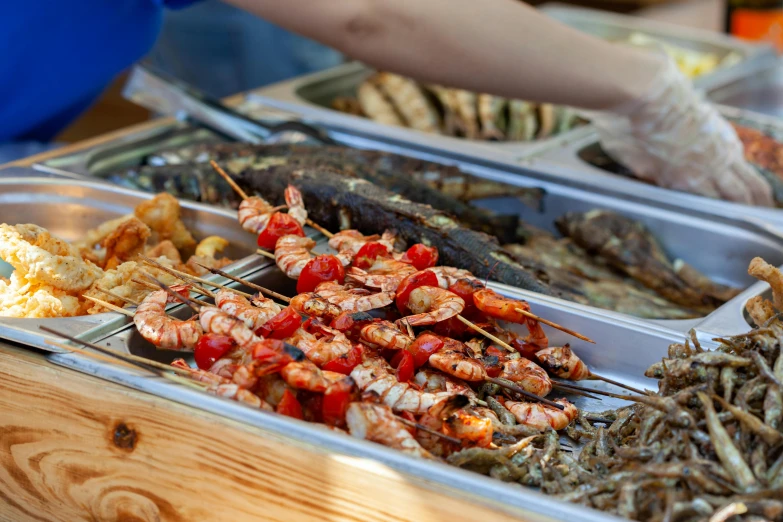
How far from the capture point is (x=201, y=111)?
297 cm

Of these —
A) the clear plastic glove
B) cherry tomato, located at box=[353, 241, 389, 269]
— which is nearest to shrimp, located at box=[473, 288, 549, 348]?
cherry tomato, located at box=[353, 241, 389, 269]

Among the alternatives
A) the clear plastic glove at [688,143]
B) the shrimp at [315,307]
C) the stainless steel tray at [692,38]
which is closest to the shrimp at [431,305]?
the shrimp at [315,307]

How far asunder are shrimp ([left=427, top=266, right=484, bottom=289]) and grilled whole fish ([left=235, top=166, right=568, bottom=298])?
5.1 inches

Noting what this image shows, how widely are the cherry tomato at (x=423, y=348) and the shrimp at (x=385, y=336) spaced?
0.01 meters

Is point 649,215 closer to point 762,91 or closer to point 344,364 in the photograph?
point 344,364

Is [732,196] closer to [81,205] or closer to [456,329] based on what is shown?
[456,329]

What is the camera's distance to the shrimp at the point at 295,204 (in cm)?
210

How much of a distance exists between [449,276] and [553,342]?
1.03 ft

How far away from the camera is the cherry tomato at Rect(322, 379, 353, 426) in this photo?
1367 mm

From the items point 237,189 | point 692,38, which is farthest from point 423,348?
point 692,38

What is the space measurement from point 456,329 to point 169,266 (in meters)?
0.72

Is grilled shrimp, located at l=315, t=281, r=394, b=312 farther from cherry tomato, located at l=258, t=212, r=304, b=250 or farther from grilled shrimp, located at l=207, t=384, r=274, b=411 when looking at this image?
grilled shrimp, located at l=207, t=384, r=274, b=411

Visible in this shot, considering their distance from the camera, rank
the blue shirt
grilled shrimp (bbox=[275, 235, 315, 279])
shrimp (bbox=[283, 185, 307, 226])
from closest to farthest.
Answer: grilled shrimp (bbox=[275, 235, 315, 279]) → shrimp (bbox=[283, 185, 307, 226]) → the blue shirt

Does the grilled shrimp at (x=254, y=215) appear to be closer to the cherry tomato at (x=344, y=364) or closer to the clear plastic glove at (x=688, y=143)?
the cherry tomato at (x=344, y=364)
